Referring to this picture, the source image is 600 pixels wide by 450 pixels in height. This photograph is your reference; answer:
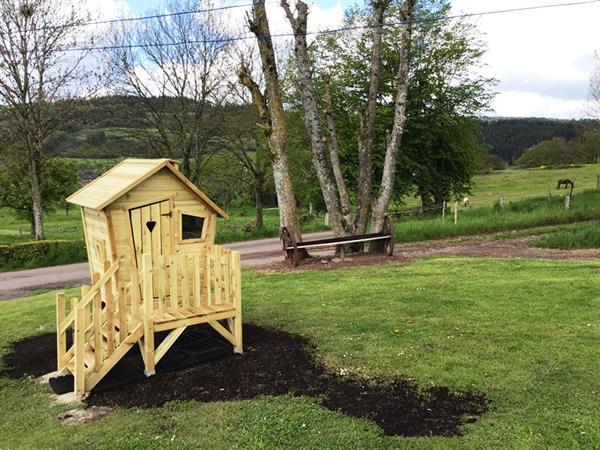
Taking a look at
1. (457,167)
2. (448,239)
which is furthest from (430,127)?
(448,239)

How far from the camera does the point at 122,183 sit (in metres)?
7.59

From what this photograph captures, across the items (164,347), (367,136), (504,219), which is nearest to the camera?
(164,347)

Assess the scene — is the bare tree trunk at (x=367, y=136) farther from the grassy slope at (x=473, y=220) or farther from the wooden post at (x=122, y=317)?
the wooden post at (x=122, y=317)

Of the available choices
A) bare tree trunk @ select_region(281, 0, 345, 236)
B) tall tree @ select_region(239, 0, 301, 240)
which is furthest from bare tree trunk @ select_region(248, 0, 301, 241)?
bare tree trunk @ select_region(281, 0, 345, 236)

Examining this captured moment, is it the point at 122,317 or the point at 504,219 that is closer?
the point at 122,317

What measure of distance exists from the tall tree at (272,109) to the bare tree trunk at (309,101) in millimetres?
809

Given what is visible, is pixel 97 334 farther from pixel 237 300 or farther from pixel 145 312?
pixel 237 300

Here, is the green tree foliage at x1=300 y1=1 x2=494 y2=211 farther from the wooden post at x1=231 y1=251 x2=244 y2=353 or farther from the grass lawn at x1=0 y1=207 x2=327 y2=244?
the wooden post at x1=231 y1=251 x2=244 y2=353

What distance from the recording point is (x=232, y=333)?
7.46 metres

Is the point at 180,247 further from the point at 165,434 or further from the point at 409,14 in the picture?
the point at 409,14

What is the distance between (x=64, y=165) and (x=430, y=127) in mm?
26422

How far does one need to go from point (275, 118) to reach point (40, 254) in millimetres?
11548

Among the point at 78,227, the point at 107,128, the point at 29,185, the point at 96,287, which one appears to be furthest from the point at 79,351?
the point at 78,227

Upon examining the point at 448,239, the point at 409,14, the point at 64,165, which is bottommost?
the point at 448,239
